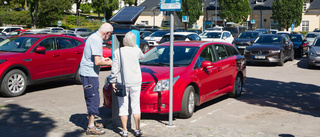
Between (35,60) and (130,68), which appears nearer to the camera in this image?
(130,68)

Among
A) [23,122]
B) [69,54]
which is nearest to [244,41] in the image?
[69,54]

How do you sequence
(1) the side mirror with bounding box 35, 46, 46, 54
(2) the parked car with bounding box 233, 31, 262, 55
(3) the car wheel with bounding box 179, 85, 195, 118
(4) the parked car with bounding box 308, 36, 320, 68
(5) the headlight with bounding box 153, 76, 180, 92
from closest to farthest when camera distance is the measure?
(5) the headlight with bounding box 153, 76, 180, 92 → (3) the car wheel with bounding box 179, 85, 195, 118 → (1) the side mirror with bounding box 35, 46, 46, 54 → (4) the parked car with bounding box 308, 36, 320, 68 → (2) the parked car with bounding box 233, 31, 262, 55

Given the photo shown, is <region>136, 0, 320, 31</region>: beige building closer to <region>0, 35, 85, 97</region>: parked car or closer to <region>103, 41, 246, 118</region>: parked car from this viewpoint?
<region>0, 35, 85, 97</region>: parked car

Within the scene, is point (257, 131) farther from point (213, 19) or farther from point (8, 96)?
point (213, 19)

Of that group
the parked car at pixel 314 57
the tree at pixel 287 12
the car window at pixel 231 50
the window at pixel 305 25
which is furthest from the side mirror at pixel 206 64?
the window at pixel 305 25

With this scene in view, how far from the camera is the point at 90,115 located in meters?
6.29

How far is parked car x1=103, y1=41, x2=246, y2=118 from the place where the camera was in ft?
23.4

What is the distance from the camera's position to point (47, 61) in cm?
1088

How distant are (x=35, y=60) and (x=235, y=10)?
53.8 metres

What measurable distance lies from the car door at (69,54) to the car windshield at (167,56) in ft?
11.8

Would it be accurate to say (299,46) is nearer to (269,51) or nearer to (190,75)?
(269,51)

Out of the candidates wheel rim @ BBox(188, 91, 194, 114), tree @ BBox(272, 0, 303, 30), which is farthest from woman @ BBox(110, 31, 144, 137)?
tree @ BBox(272, 0, 303, 30)

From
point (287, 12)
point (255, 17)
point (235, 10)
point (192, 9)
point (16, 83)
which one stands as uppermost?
point (192, 9)

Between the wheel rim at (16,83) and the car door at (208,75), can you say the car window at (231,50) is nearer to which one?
the car door at (208,75)
